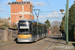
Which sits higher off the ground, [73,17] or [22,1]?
[22,1]

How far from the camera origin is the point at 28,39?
2180 cm

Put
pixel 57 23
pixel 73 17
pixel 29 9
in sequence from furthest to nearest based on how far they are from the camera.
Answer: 1. pixel 57 23
2. pixel 29 9
3. pixel 73 17

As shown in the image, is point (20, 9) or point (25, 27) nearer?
point (25, 27)

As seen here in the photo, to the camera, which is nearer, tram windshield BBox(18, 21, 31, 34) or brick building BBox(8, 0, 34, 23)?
tram windshield BBox(18, 21, 31, 34)

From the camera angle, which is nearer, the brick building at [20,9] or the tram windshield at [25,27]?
the tram windshield at [25,27]

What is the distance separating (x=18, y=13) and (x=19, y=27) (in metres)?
51.6

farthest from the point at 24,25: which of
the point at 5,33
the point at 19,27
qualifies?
the point at 5,33

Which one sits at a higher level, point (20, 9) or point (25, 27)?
point (20, 9)

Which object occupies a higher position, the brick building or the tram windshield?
the brick building

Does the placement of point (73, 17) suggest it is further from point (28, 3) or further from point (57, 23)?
point (57, 23)

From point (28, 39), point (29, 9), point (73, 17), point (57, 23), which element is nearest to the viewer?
point (28, 39)

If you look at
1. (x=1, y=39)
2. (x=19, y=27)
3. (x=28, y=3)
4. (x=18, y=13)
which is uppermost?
(x=28, y=3)

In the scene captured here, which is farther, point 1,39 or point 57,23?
point 57,23

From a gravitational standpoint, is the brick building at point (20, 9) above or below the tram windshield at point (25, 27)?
above
